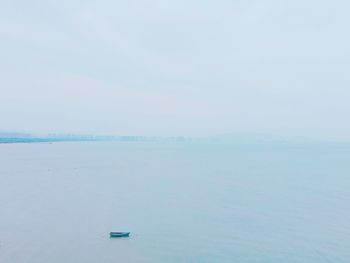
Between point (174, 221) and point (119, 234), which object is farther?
point (174, 221)

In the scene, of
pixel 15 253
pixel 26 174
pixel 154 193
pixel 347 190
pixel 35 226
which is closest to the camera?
pixel 15 253

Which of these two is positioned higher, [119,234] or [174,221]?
[119,234]

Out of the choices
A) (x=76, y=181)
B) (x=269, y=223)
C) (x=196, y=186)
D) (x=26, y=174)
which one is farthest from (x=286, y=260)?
(x=26, y=174)

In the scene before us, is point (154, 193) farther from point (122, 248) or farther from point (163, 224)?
point (122, 248)

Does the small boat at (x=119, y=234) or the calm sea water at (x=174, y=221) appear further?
the small boat at (x=119, y=234)

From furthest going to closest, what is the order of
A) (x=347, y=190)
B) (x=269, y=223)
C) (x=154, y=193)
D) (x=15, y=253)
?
(x=347, y=190), (x=154, y=193), (x=269, y=223), (x=15, y=253)

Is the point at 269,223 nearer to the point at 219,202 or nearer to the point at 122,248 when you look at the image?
the point at 219,202

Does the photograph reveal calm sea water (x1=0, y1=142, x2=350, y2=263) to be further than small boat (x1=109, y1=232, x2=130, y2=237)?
No

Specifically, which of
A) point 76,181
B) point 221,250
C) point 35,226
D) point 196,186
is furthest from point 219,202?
point 76,181

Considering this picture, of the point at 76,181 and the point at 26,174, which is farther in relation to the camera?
the point at 26,174
